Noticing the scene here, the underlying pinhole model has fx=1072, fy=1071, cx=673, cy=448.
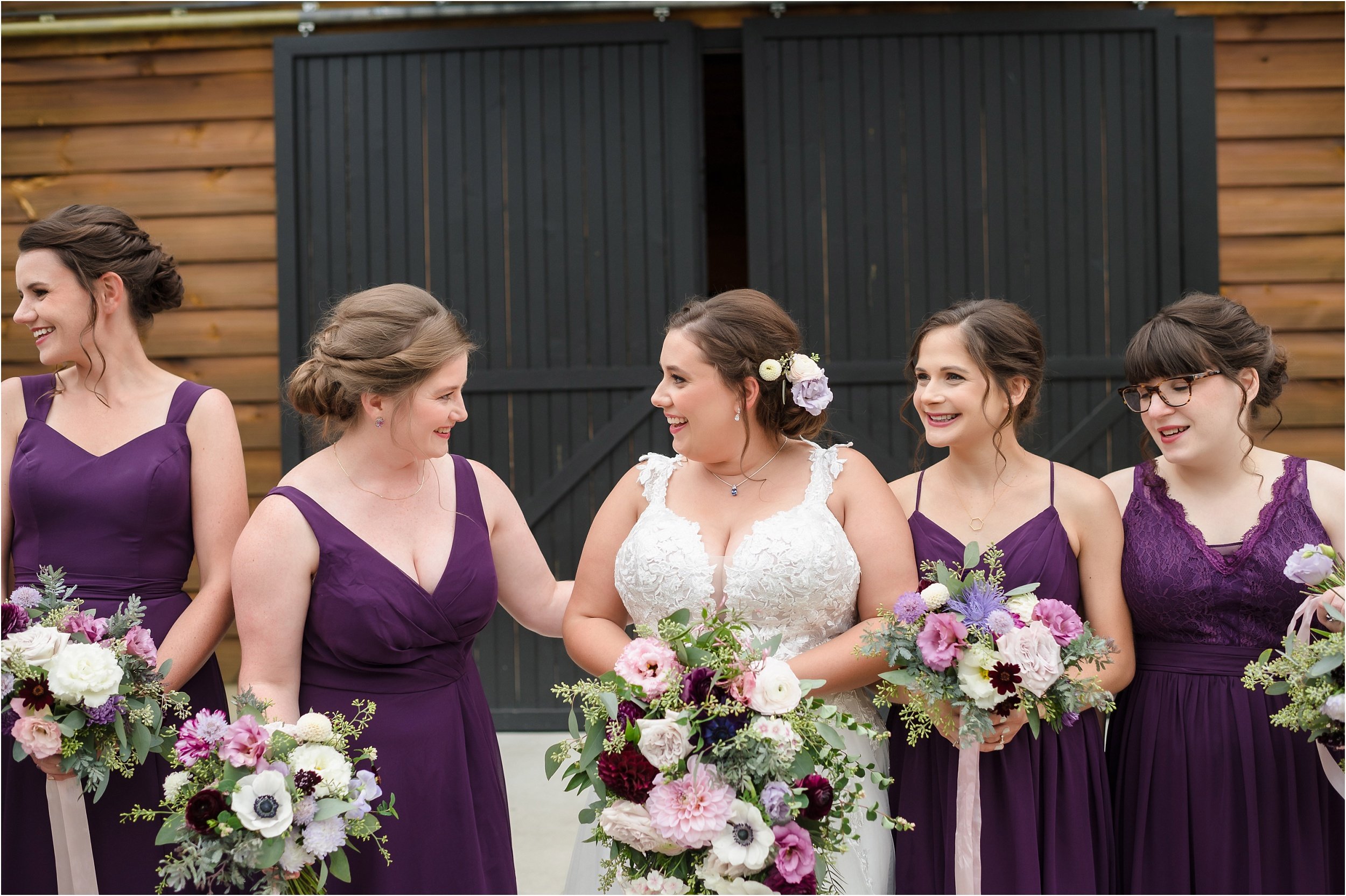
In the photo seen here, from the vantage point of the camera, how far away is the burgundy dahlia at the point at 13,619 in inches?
87.0

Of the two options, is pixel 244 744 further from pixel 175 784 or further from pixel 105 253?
pixel 105 253

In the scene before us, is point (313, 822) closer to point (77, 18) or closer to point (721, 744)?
point (721, 744)

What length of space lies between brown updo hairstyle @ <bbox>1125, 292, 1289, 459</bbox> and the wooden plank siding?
3492mm

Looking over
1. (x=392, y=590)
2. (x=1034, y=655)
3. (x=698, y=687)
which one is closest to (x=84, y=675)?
(x=392, y=590)

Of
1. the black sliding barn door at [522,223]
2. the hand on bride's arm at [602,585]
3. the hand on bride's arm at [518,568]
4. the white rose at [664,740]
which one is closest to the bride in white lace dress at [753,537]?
the hand on bride's arm at [602,585]

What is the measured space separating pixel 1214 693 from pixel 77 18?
21.1 feet

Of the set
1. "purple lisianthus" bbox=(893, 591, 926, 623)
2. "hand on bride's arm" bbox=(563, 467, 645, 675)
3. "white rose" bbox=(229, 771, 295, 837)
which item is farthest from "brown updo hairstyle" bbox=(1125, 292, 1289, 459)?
"white rose" bbox=(229, 771, 295, 837)

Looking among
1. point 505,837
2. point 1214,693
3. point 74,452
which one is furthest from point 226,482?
point 1214,693

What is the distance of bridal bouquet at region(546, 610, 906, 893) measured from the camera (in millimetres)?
1795

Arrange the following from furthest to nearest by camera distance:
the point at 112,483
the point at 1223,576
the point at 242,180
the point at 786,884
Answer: the point at 242,180
the point at 112,483
the point at 1223,576
the point at 786,884

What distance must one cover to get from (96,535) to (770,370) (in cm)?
175

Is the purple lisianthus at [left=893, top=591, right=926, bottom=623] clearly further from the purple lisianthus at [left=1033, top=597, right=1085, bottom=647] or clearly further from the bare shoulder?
the bare shoulder

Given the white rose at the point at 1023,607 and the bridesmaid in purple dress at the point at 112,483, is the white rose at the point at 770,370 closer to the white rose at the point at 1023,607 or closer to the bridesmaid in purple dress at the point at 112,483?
the white rose at the point at 1023,607

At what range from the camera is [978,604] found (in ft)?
7.15
